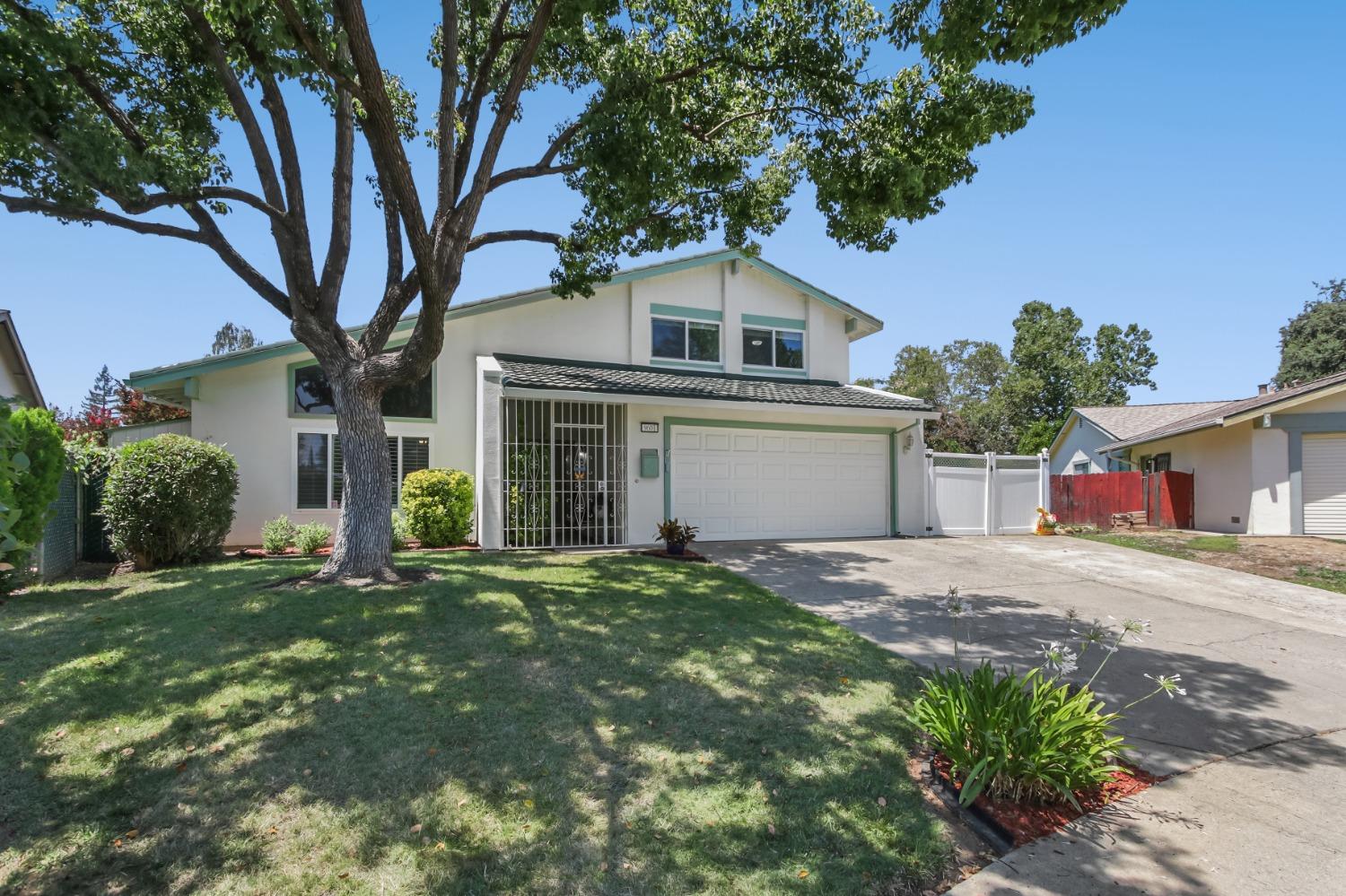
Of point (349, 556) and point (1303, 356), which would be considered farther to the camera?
point (1303, 356)

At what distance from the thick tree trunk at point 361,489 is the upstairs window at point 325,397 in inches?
169

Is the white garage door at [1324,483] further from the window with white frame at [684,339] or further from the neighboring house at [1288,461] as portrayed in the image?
Answer: the window with white frame at [684,339]

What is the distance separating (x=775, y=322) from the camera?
15336mm

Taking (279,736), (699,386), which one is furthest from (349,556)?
(699,386)

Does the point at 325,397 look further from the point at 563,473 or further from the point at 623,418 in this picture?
the point at 623,418

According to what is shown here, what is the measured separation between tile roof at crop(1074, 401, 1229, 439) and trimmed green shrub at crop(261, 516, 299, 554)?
26335 mm

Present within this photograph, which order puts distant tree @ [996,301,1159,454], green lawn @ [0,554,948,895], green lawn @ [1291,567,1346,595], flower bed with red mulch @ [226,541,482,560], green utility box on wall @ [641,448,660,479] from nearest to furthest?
green lawn @ [0,554,948,895] < green lawn @ [1291,567,1346,595] < flower bed with red mulch @ [226,541,482,560] < green utility box on wall @ [641,448,660,479] < distant tree @ [996,301,1159,454]

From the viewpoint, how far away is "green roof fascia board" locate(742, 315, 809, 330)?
15086mm

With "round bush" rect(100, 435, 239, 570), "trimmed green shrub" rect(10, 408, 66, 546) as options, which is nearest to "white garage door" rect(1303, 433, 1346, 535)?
"round bush" rect(100, 435, 239, 570)

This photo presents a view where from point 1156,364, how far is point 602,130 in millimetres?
50502

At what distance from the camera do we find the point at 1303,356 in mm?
34625

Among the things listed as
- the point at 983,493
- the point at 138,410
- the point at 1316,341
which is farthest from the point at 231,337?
the point at 1316,341

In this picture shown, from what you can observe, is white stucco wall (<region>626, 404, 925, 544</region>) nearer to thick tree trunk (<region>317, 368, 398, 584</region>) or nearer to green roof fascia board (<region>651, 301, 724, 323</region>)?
green roof fascia board (<region>651, 301, 724, 323</region>)

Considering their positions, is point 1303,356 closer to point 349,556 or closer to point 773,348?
point 773,348
